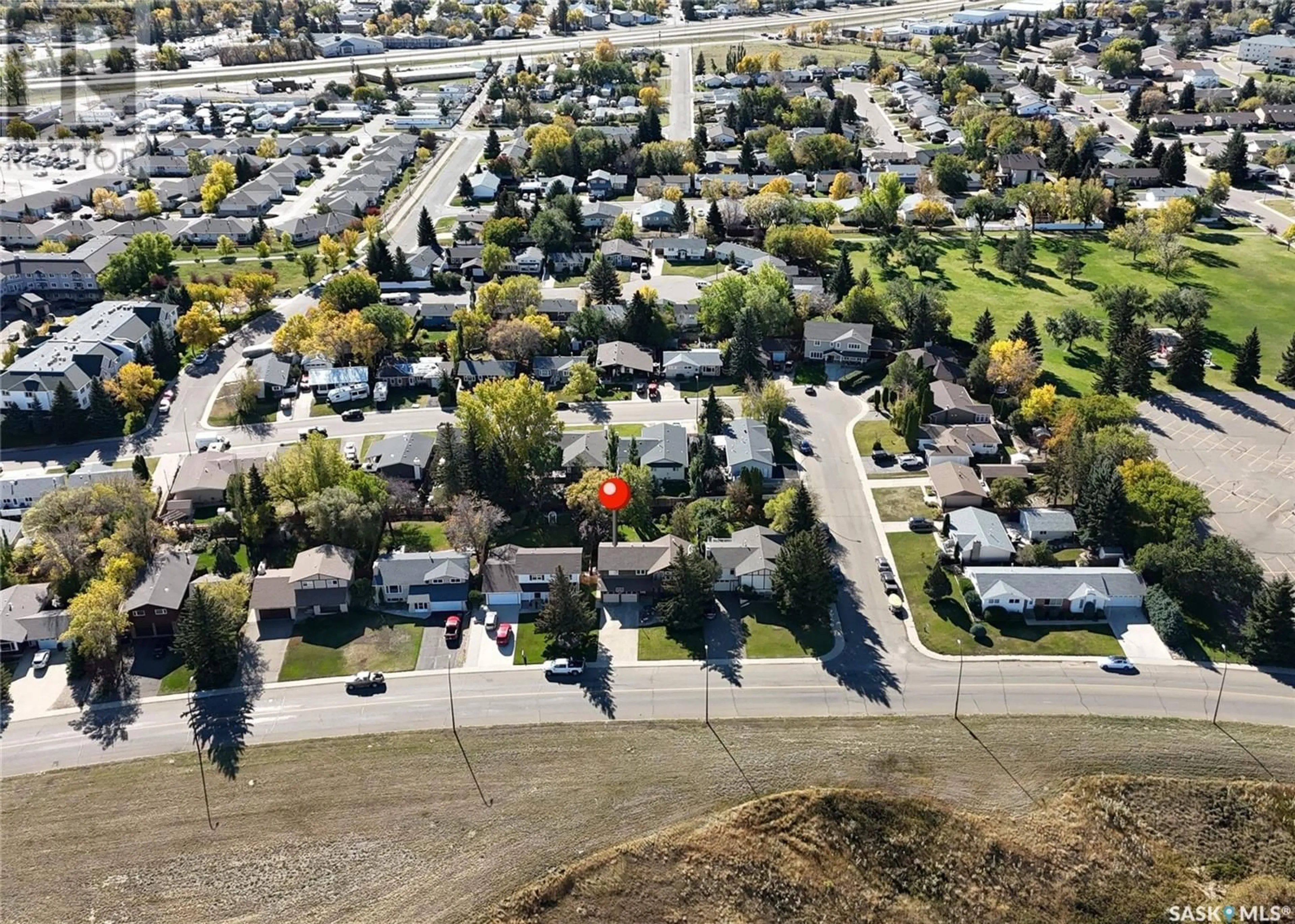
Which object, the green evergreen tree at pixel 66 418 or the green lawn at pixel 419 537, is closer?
the green lawn at pixel 419 537

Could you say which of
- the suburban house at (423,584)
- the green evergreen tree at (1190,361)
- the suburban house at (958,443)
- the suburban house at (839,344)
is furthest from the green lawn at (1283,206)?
the suburban house at (423,584)

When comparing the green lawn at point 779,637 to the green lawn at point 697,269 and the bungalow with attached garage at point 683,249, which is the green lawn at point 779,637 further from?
the bungalow with attached garage at point 683,249

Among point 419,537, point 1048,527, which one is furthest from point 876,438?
point 419,537

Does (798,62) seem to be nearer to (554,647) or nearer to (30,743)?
(554,647)

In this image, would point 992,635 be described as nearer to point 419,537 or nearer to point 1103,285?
point 419,537

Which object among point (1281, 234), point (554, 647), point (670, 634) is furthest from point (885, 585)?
point (1281, 234)

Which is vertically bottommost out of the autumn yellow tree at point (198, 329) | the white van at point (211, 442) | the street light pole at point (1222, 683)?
the street light pole at point (1222, 683)

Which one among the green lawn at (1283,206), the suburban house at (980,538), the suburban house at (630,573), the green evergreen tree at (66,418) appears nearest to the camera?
the suburban house at (630,573)
